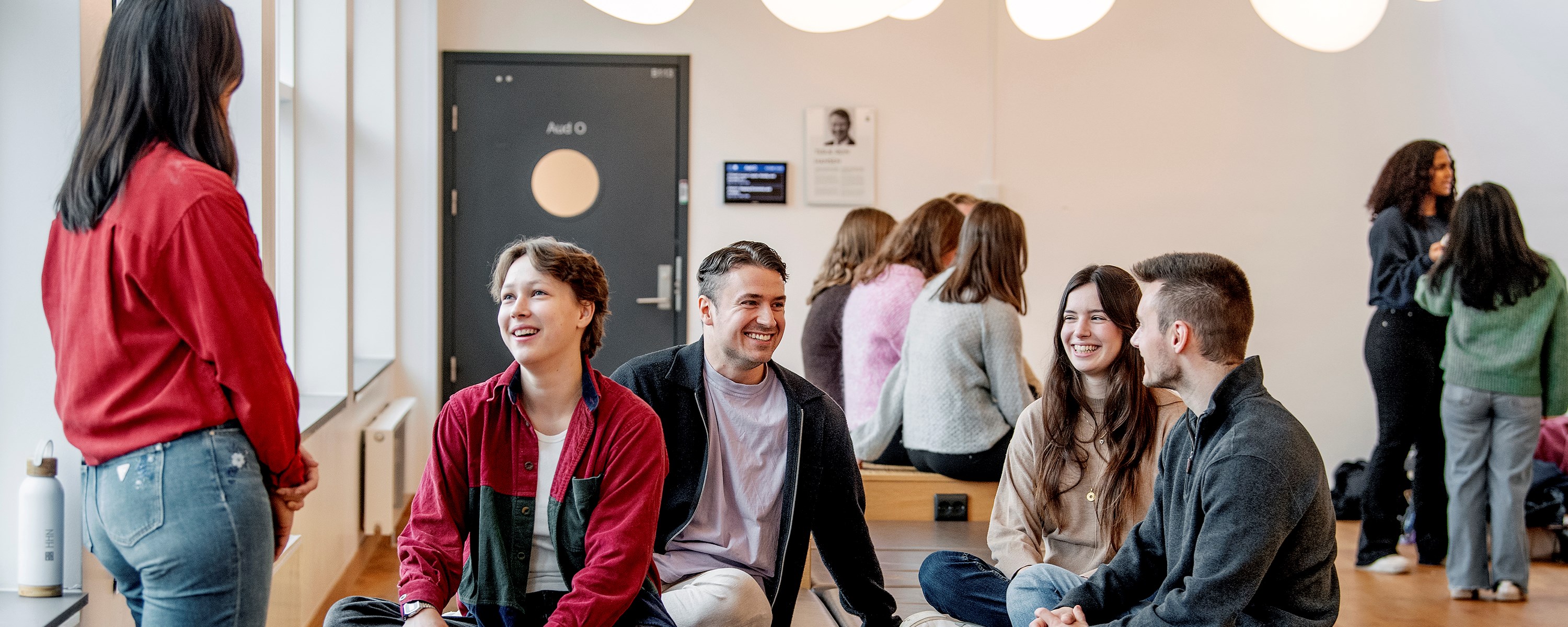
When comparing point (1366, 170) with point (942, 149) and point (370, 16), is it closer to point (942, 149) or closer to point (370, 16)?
point (942, 149)

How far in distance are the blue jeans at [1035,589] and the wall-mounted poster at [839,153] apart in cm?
327

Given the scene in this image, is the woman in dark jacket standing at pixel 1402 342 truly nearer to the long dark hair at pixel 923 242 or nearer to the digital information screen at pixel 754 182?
the long dark hair at pixel 923 242

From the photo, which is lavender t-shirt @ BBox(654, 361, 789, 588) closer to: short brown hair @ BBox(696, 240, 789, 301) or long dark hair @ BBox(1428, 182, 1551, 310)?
short brown hair @ BBox(696, 240, 789, 301)

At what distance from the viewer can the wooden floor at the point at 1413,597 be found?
146 inches

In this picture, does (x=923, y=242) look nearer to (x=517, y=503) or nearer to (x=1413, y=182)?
(x=1413, y=182)

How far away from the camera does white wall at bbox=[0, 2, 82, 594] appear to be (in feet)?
6.32

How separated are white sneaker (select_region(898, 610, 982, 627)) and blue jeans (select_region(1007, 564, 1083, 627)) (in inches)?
4.7

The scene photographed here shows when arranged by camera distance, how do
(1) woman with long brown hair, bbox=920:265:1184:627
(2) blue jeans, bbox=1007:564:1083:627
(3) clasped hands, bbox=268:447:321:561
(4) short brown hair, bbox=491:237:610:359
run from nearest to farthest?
(3) clasped hands, bbox=268:447:321:561
(4) short brown hair, bbox=491:237:610:359
(2) blue jeans, bbox=1007:564:1083:627
(1) woman with long brown hair, bbox=920:265:1184:627

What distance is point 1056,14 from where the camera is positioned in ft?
8.89

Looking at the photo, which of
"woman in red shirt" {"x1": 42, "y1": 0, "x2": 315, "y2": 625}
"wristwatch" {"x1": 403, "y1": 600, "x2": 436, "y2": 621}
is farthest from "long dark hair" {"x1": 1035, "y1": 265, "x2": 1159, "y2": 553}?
"woman in red shirt" {"x1": 42, "y1": 0, "x2": 315, "y2": 625}

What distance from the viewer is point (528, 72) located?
526 centimetres

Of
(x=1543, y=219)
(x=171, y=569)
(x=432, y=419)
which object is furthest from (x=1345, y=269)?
(x=171, y=569)

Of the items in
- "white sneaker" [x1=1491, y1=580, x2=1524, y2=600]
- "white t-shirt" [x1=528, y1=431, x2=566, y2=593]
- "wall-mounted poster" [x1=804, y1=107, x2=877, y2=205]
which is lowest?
"white sneaker" [x1=1491, y1=580, x2=1524, y2=600]

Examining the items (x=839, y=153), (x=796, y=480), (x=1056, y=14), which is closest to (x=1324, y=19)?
(x=1056, y=14)
